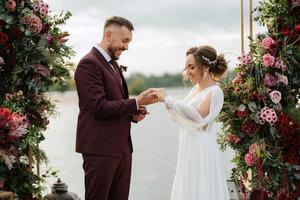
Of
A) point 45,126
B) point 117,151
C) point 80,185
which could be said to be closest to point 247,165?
point 117,151

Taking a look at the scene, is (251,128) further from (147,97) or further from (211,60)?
(147,97)

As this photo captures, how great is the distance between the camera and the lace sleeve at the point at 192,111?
3848 millimetres

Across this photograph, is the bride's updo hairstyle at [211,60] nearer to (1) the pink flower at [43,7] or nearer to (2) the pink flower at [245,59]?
(2) the pink flower at [245,59]

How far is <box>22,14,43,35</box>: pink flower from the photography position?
13.1 feet

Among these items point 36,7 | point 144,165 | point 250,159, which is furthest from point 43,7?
point 144,165

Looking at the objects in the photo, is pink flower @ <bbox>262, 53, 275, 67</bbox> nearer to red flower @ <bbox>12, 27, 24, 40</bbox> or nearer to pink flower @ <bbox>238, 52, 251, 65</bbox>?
pink flower @ <bbox>238, 52, 251, 65</bbox>

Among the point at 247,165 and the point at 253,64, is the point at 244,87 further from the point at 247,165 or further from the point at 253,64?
the point at 247,165

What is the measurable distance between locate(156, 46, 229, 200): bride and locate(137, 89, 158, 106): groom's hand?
13 centimetres

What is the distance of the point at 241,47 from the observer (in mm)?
4477

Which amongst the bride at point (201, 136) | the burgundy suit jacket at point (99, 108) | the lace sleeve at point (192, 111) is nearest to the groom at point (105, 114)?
the burgundy suit jacket at point (99, 108)

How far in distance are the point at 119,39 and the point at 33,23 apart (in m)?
0.69

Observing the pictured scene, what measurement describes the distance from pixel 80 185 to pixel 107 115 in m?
4.43

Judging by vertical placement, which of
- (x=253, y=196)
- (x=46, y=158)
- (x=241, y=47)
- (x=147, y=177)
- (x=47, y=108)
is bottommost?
(x=147, y=177)

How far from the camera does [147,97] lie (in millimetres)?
3711
